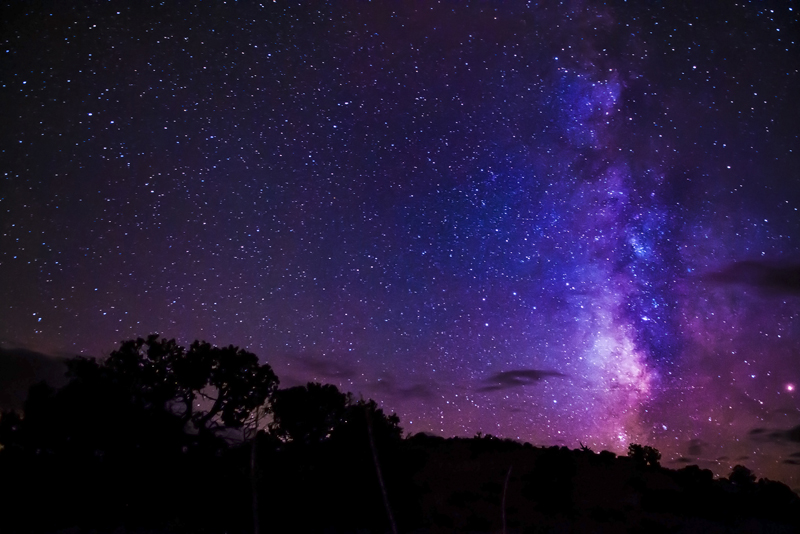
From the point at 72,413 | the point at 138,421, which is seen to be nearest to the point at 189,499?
the point at 138,421

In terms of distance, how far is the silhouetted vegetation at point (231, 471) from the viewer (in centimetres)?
1332

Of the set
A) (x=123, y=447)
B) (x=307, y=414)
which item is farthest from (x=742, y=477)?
(x=123, y=447)

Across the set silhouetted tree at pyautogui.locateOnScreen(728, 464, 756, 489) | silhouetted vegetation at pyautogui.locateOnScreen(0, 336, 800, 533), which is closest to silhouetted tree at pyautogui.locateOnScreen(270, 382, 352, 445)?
silhouetted vegetation at pyautogui.locateOnScreen(0, 336, 800, 533)

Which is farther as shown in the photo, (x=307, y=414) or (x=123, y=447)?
(x=307, y=414)

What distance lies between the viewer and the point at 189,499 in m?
13.9

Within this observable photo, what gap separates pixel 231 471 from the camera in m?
14.4

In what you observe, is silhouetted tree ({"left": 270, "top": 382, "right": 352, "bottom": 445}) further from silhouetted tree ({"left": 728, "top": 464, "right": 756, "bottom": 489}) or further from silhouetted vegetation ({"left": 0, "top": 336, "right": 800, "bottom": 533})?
silhouetted tree ({"left": 728, "top": 464, "right": 756, "bottom": 489})

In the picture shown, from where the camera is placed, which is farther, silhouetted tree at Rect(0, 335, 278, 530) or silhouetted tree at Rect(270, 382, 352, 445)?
silhouetted tree at Rect(270, 382, 352, 445)

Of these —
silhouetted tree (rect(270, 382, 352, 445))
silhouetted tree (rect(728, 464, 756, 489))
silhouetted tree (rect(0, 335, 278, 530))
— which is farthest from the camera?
silhouetted tree (rect(728, 464, 756, 489))

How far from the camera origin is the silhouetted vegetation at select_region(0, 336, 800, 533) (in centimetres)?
1332

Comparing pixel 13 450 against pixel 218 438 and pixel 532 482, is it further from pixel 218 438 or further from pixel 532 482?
pixel 532 482

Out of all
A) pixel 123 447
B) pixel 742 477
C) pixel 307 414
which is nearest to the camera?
pixel 123 447

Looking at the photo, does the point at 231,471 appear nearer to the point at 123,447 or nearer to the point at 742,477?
the point at 123,447

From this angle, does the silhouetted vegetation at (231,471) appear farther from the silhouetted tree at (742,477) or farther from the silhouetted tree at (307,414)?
the silhouetted tree at (742,477)
